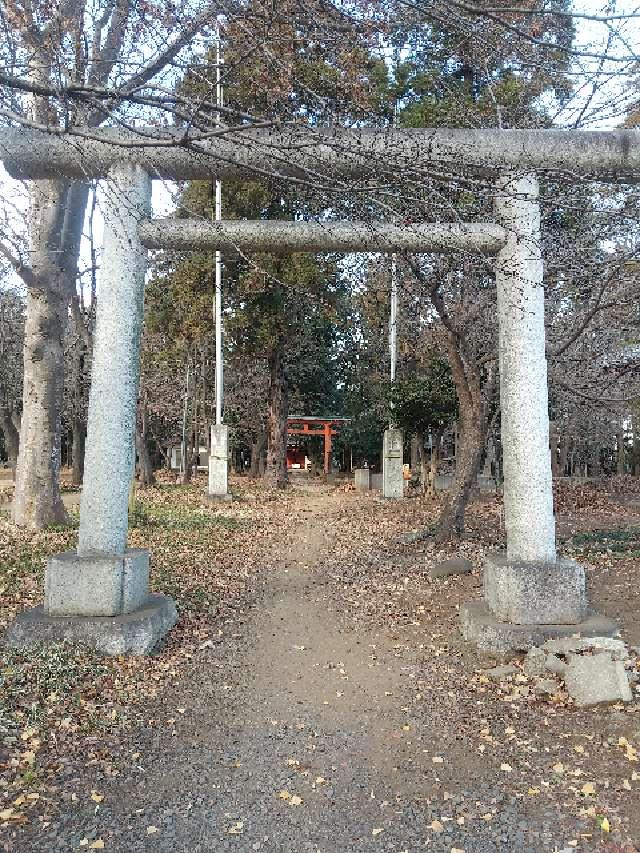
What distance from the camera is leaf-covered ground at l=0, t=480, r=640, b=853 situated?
3074 millimetres

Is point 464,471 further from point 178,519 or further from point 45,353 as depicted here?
point 45,353

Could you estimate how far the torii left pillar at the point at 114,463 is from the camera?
5.20 m

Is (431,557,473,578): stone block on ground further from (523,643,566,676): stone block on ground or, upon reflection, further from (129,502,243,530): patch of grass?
(129,502,243,530): patch of grass

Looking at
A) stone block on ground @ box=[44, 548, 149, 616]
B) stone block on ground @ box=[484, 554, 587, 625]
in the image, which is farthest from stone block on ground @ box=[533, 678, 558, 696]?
stone block on ground @ box=[44, 548, 149, 616]

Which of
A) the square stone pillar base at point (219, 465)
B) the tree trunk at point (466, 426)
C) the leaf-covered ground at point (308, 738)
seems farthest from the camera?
the square stone pillar base at point (219, 465)

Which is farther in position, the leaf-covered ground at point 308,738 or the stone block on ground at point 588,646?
the stone block on ground at point 588,646

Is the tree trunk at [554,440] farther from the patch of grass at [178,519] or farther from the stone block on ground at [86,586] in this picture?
the stone block on ground at [86,586]

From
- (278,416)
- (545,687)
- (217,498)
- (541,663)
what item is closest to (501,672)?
(541,663)

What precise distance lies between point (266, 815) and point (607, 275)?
6.71m

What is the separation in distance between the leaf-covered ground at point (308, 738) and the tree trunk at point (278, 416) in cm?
1519

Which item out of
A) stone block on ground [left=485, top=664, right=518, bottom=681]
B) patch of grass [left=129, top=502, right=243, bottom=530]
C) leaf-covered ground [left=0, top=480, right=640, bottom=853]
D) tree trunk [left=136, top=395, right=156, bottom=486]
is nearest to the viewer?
leaf-covered ground [left=0, top=480, right=640, bottom=853]

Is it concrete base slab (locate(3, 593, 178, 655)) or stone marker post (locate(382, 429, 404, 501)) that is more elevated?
stone marker post (locate(382, 429, 404, 501))

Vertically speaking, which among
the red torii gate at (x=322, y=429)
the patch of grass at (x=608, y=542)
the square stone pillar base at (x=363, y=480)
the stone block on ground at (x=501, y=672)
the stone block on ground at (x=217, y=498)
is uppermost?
the red torii gate at (x=322, y=429)

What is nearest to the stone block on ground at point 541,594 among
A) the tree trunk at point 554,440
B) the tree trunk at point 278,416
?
the tree trunk at point 554,440
